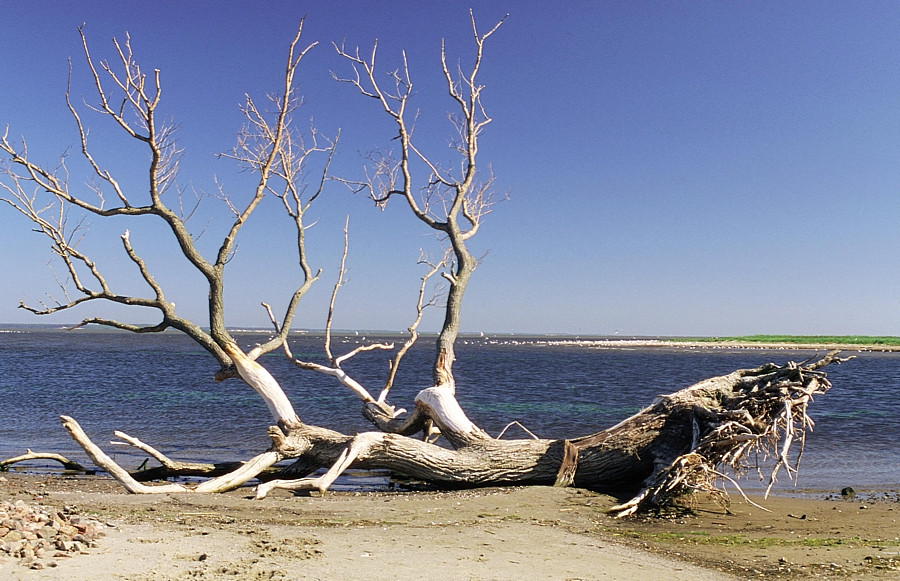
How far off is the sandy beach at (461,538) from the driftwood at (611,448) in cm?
36

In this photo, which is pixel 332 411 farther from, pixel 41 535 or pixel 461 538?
pixel 41 535

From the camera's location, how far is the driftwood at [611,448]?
8625mm

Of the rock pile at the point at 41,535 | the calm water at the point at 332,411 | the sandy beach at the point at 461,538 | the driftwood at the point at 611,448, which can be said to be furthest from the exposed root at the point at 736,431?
the rock pile at the point at 41,535

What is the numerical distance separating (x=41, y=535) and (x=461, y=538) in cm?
360

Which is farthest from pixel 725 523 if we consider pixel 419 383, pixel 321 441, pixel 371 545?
pixel 419 383

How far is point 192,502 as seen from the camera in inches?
312

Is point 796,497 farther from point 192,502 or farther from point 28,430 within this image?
point 28,430

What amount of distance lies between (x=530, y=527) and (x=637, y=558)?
1.48 m

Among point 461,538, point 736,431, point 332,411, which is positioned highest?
point 736,431

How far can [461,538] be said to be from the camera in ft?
20.9

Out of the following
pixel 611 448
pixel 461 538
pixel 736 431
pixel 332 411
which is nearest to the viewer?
pixel 461 538

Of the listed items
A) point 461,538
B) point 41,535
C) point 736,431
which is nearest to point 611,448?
point 736,431

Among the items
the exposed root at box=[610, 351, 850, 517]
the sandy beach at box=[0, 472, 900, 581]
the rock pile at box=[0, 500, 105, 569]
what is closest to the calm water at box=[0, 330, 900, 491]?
the exposed root at box=[610, 351, 850, 517]

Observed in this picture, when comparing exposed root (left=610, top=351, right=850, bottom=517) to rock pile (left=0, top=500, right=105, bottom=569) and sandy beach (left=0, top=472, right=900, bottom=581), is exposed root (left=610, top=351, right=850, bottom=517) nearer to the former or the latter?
sandy beach (left=0, top=472, right=900, bottom=581)
